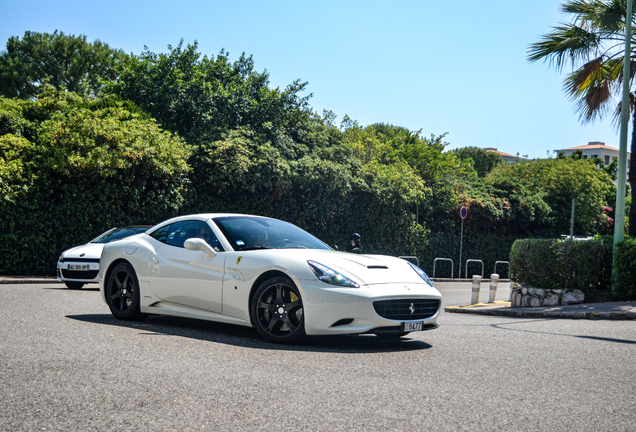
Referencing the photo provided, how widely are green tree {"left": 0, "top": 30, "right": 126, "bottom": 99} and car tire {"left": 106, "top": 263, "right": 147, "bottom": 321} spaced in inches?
1220

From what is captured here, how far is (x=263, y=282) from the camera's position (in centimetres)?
700

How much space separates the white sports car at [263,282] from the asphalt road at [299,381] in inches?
11.9

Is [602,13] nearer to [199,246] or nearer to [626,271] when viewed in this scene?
[626,271]

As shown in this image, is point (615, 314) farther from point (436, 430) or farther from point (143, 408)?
point (143, 408)

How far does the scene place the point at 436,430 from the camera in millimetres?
3811

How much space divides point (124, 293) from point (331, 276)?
3.31 m

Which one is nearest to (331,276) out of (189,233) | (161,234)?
(189,233)

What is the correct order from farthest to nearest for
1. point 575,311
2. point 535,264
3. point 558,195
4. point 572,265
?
point 558,195 → point 535,264 → point 572,265 → point 575,311

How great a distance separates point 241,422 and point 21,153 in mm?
17254

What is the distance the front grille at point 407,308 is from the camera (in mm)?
6598

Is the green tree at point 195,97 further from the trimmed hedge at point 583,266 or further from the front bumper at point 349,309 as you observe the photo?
the front bumper at point 349,309

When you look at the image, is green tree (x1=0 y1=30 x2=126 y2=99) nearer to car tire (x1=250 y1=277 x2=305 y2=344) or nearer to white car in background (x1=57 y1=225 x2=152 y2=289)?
white car in background (x1=57 y1=225 x2=152 y2=289)

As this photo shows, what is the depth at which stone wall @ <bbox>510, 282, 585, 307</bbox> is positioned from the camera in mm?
13430

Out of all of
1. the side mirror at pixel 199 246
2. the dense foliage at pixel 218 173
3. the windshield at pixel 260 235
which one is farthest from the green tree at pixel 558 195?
the side mirror at pixel 199 246
